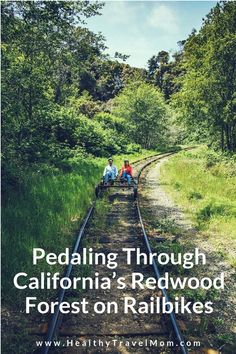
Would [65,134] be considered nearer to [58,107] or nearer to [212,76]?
[58,107]

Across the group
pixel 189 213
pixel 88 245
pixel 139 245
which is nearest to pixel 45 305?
pixel 88 245

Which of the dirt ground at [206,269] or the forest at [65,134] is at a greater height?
the forest at [65,134]

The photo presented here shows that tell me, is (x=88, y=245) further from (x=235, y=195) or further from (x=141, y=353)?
(x=235, y=195)

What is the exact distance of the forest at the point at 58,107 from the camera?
9.88 meters

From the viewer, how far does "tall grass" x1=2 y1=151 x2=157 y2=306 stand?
6625 mm

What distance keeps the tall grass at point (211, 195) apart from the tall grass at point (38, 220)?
138 inches

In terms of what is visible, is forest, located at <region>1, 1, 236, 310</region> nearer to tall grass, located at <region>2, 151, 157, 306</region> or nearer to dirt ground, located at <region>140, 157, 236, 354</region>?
tall grass, located at <region>2, 151, 157, 306</region>

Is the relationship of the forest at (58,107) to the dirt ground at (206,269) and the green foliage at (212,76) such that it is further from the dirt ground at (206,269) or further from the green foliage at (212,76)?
the dirt ground at (206,269)

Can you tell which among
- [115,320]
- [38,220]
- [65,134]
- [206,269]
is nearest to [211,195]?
[206,269]

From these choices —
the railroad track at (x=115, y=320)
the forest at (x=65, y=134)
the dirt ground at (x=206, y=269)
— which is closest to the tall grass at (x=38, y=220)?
the forest at (x=65, y=134)

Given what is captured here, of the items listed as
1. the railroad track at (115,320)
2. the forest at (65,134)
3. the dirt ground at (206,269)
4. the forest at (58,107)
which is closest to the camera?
the railroad track at (115,320)

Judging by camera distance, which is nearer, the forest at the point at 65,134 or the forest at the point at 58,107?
the forest at the point at 65,134

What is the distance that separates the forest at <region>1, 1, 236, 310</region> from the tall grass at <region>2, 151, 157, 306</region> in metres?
0.03

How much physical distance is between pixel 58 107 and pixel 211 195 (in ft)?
34.1
